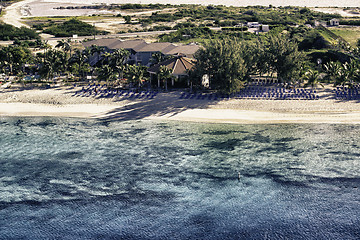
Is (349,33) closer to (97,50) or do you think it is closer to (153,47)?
(153,47)

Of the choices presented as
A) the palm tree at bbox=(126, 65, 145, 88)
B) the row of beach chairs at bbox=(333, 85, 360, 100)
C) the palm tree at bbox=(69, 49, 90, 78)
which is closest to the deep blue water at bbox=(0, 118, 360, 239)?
the row of beach chairs at bbox=(333, 85, 360, 100)

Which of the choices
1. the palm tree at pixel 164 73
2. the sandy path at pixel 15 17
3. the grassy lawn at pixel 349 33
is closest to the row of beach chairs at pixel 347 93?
the palm tree at pixel 164 73

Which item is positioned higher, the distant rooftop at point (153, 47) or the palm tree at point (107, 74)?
the distant rooftop at point (153, 47)

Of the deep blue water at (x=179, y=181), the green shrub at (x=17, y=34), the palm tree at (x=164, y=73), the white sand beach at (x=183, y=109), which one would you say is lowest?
the deep blue water at (x=179, y=181)

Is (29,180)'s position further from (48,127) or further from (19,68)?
(19,68)

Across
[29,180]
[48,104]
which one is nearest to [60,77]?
[48,104]

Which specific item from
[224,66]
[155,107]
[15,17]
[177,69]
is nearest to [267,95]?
[224,66]

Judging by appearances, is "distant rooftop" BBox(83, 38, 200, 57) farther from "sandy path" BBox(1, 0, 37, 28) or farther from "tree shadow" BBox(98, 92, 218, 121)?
"sandy path" BBox(1, 0, 37, 28)

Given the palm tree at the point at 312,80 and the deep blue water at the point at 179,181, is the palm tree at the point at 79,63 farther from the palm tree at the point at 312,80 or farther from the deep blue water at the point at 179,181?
the palm tree at the point at 312,80
